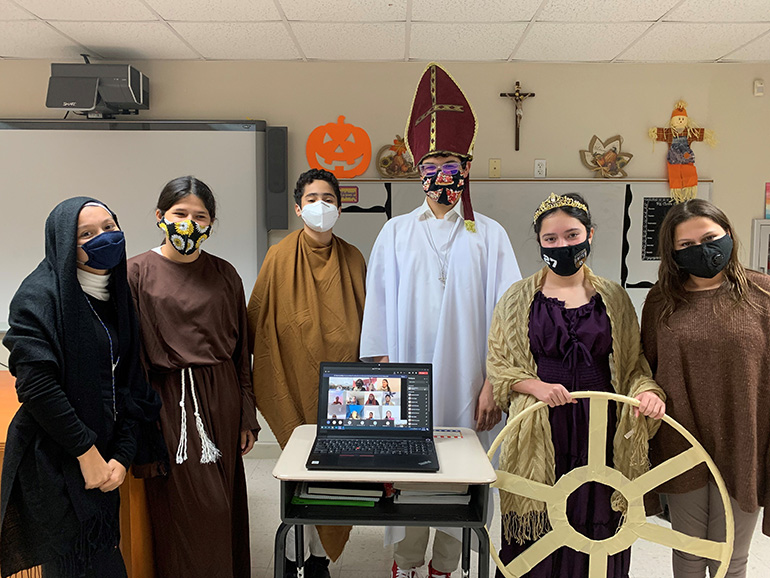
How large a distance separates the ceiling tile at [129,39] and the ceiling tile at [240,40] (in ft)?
0.37

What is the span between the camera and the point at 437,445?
1680 millimetres

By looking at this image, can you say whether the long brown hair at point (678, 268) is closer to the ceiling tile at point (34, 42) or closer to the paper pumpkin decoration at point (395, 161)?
the paper pumpkin decoration at point (395, 161)

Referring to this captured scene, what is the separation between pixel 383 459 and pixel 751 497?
112cm

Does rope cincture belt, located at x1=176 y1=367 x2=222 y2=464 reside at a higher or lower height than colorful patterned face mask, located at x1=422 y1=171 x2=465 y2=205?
lower

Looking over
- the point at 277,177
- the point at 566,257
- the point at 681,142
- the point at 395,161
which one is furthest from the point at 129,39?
the point at 681,142

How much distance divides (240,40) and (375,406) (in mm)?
2522

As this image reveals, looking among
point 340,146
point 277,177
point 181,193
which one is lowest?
point 181,193

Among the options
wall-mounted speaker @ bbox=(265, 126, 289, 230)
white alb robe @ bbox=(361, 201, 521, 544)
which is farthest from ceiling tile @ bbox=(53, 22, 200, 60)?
white alb robe @ bbox=(361, 201, 521, 544)

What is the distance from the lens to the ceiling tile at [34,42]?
9.94 ft

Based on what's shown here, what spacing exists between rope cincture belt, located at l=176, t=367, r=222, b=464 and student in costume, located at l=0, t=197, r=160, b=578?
238 mm

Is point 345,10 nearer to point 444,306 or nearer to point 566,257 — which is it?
point 444,306

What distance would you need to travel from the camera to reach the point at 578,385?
5.54ft

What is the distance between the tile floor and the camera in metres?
2.42

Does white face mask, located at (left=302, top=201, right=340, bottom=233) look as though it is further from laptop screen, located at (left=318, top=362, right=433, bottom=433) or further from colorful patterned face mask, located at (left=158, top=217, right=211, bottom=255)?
laptop screen, located at (left=318, top=362, right=433, bottom=433)
